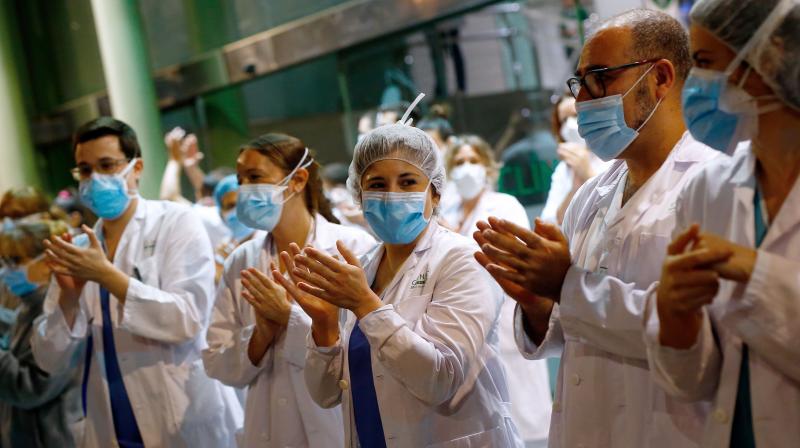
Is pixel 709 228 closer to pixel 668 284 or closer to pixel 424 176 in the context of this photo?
pixel 668 284

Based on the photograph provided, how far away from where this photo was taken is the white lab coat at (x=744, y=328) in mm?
1746

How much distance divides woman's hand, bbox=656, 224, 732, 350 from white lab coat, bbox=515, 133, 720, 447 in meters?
0.18

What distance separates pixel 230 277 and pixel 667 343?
196 centimetres

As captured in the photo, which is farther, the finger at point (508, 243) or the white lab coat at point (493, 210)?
the white lab coat at point (493, 210)

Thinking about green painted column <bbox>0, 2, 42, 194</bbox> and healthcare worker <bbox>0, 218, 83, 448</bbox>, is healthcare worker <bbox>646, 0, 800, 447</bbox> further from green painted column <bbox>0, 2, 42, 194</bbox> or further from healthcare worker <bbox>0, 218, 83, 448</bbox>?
green painted column <bbox>0, 2, 42, 194</bbox>

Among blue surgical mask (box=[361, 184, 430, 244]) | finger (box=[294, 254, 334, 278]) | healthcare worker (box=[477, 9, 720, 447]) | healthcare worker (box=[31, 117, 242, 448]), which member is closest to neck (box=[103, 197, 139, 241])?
healthcare worker (box=[31, 117, 242, 448])

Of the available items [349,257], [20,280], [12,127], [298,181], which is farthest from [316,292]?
[12,127]

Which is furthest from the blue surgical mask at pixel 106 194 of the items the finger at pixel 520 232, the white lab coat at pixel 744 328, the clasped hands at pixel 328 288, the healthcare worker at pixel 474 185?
the white lab coat at pixel 744 328

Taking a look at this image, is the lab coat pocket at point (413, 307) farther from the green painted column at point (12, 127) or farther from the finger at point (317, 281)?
the green painted column at point (12, 127)

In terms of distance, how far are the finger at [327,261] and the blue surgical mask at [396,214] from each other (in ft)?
1.03

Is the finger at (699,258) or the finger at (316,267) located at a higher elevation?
the finger at (699,258)

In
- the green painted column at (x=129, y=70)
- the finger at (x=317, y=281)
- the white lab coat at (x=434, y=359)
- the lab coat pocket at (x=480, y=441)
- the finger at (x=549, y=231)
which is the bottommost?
the lab coat pocket at (x=480, y=441)

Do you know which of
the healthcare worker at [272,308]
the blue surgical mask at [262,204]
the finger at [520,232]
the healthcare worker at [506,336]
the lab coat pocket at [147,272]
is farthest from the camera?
the healthcare worker at [506,336]

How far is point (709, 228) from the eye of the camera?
1990mm
